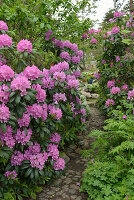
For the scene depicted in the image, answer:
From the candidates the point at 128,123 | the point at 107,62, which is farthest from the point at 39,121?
the point at 107,62

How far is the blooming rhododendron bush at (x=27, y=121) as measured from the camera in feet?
6.39

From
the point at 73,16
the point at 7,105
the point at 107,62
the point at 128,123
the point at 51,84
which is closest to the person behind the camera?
the point at 7,105


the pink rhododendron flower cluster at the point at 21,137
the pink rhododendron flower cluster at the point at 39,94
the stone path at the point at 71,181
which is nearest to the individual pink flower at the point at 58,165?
the stone path at the point at 71,181

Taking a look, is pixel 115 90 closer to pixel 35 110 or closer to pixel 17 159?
pixel 35 110

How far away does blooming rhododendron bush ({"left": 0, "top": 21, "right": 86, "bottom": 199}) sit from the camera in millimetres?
1949

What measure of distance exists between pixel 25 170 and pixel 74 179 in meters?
0.78

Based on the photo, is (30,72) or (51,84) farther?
(51,84)

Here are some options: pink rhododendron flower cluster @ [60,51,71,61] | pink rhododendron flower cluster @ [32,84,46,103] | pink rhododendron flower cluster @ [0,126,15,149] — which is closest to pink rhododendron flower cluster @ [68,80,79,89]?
pink rhododendron flower cluster @ [32,84,46,103]

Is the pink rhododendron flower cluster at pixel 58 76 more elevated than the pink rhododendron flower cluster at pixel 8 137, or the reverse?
the pink rhododendron flower cluster at pixel 58 76

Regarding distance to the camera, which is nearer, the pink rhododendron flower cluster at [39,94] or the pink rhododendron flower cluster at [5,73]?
the pink rhododendron flower cluster at [5,73]

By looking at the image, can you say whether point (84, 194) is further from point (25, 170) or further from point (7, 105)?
point (7, 105)

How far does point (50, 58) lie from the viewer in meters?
3.58

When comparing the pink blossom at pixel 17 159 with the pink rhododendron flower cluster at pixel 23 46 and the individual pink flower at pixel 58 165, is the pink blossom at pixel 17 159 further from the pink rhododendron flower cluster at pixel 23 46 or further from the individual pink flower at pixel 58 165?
the pink rhododendron flower cluster at pixel 23 46

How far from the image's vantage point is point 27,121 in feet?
7.07
